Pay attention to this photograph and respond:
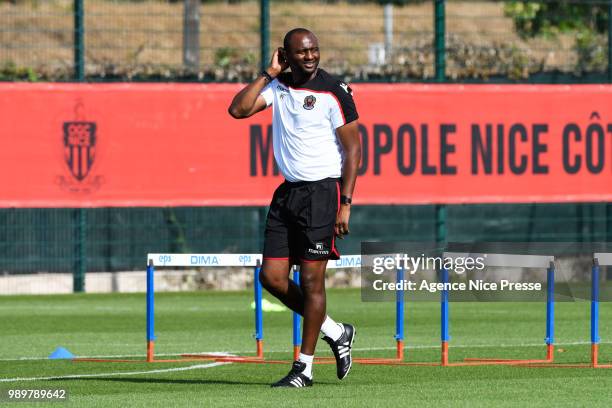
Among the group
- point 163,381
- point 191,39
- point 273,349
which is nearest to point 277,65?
point 163,381

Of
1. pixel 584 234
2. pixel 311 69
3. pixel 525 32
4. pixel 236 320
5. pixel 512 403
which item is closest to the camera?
pixel 512 403

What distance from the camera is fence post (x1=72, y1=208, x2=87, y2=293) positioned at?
73.2 ft

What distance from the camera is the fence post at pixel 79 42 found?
22203mm

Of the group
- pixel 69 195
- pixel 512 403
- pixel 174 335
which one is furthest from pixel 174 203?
pixel 512 403

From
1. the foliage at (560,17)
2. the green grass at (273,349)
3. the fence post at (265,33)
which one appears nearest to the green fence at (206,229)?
the green grass at (273,349)

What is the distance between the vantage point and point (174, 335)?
53.5 ft

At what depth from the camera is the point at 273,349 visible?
14.6m

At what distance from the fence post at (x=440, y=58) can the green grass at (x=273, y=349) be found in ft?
6.89

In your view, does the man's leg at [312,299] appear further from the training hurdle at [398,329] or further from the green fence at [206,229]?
the green fence at [206,229]

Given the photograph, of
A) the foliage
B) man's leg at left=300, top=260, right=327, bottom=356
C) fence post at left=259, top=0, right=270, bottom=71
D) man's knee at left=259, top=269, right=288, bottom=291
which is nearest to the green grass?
man's leg at left=300, top=260, right=327, bottom=356

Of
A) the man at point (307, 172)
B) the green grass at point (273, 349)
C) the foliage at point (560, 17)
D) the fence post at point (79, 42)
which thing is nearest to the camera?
the green grass at point (273, 349)

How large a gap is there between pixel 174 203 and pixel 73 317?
3416 mm

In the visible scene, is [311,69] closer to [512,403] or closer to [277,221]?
[277,221]

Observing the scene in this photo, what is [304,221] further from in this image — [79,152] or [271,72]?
[79,152]
